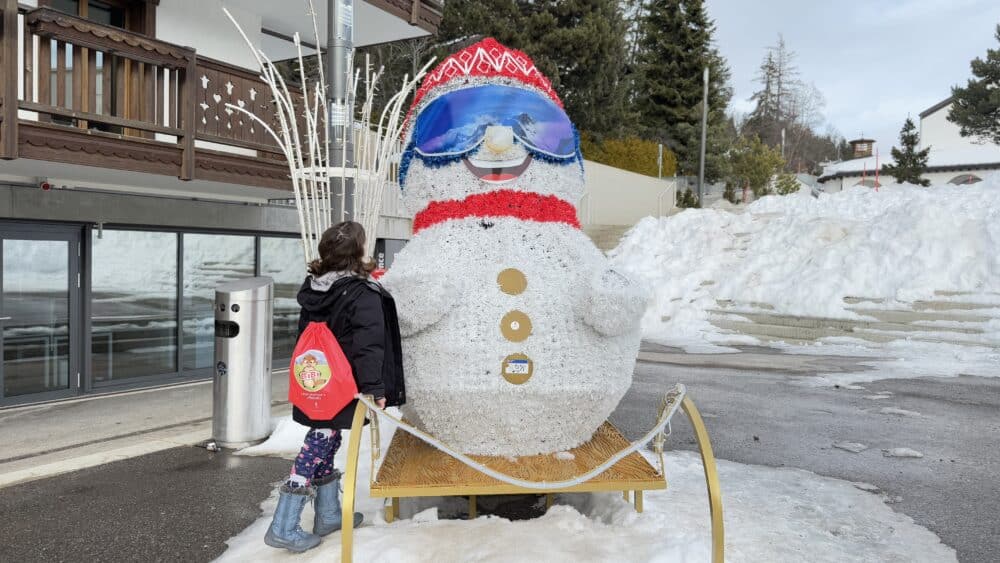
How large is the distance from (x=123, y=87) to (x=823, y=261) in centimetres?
1267

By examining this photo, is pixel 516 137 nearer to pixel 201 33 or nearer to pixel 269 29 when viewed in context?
pixel 201 33

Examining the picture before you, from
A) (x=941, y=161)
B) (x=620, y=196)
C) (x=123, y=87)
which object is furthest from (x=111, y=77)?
(x=941, y=161)

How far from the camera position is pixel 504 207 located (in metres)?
3.87

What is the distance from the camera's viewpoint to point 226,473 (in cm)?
498

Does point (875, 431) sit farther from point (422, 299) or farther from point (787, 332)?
→ point (787, 332)

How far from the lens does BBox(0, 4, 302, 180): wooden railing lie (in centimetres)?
595

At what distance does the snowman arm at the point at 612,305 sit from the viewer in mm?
3428

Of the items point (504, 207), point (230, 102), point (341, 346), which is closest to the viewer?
point (341, 346)

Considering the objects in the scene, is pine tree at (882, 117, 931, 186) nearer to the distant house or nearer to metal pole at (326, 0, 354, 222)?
the distant house

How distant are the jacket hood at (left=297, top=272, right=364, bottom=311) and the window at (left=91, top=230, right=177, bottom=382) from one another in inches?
218

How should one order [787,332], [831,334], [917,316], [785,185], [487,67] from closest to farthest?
1. [487,67]
2. [917,316]
3. [831,334]
4. [787,332]
5. [785,185]

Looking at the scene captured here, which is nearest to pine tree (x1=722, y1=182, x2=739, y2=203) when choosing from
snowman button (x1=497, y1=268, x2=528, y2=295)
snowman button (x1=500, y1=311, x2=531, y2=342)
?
snowman button (x1=497, y1=268, x2=528, y2=295)

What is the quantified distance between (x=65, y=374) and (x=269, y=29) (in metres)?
5.77

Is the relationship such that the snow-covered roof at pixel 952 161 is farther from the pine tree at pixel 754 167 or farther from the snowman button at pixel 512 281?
the snowman button at pixel 512 281
